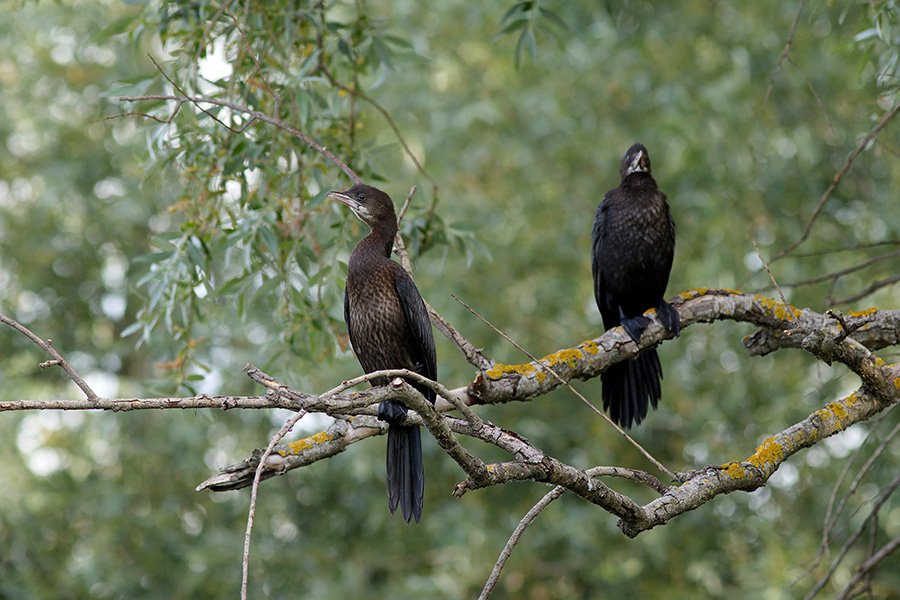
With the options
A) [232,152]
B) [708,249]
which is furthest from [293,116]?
[708,249]

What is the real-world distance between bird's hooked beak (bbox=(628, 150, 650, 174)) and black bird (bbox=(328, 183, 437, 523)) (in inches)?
46.4

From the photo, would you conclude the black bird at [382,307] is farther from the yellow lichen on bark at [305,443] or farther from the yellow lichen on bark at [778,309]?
the yellow lichen on bark at [778,309]

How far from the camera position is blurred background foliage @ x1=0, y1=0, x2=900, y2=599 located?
17.2 feet

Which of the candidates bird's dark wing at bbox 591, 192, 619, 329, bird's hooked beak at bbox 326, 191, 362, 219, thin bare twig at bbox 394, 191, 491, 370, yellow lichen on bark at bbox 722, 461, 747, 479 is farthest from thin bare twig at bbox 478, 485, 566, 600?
bird's dark wing at bbox 591, 192, 619, 329

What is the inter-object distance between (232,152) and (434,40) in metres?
5.01

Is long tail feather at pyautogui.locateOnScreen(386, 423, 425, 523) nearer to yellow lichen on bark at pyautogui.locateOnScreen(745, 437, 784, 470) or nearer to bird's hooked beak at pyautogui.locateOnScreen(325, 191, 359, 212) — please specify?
bird's hooked beak at pyautogui.locateOnScreen(325, 191, 359, 212)

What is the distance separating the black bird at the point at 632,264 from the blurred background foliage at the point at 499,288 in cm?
84

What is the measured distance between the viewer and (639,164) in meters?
3.42

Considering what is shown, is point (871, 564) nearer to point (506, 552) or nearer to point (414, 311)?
point (506, 552)

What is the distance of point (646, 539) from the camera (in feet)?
17.4

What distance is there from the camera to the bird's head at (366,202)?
9.13ft

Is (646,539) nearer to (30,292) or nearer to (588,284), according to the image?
(588,284)

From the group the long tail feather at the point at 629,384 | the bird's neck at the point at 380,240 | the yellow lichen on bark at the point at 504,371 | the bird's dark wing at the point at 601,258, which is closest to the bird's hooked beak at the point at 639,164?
the bird's dark wing at the point at 601,258

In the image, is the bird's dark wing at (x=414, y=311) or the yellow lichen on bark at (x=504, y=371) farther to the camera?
the bird's dark wing at (x=414, y=311)
